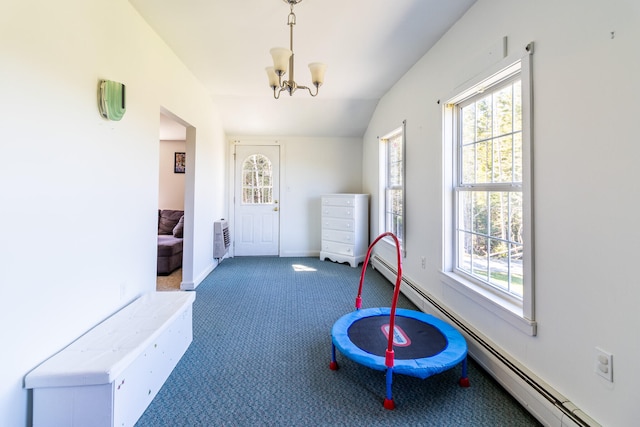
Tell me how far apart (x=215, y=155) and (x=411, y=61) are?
3089 mm

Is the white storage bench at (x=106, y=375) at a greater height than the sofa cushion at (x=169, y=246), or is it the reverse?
the sofa cushion at (x=169, y=246)

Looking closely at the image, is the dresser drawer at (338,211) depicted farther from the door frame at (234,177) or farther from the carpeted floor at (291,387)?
the carpeted floor at (291,387)

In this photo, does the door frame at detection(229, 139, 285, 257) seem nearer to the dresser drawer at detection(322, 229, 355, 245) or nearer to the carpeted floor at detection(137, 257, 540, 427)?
the dresser drawer at detection(322, 229, 355, 245)

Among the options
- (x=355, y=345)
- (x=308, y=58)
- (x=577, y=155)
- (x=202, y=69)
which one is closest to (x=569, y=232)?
(x=577, y=155)

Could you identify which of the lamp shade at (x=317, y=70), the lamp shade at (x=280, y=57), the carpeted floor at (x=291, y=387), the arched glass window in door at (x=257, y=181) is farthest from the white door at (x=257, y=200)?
the lamp shade at (x=280, y=57)

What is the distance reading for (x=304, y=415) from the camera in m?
1.55

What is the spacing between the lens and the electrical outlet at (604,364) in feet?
3.90

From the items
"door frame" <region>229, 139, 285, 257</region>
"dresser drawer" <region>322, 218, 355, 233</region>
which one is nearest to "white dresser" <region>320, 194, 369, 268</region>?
"dresser drawer" <region>322, 218, 355, 233</region>

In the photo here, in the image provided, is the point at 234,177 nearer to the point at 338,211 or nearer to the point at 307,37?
the point at 338,211

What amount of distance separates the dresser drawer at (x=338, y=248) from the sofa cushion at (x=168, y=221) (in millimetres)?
2605

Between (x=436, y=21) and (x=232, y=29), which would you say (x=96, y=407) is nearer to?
(x=232, y=29)

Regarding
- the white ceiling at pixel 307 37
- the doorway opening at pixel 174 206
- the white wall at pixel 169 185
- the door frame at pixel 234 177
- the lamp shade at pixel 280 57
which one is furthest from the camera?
the white wall at pixel 169 185

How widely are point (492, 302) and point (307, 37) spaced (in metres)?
2.53

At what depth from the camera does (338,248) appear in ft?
16.3
